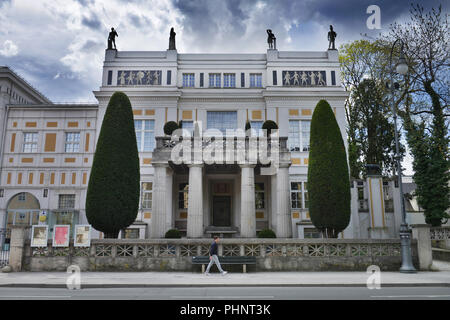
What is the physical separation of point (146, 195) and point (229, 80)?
1243cm

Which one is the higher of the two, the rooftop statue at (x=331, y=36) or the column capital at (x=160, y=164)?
the rooftop statue at (x=331, y=36)

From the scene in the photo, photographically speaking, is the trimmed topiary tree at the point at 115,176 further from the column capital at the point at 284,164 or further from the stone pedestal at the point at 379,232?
the stone pedestal at the point at 379,232

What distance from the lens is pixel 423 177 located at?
26.4 meters

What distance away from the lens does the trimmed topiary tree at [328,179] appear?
18.4 m

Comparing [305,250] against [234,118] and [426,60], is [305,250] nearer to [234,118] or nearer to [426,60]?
[234,118]

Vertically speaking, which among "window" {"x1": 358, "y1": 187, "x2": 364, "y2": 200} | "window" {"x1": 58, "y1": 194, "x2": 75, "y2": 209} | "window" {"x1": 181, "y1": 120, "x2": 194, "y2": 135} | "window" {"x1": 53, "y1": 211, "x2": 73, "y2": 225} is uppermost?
"window" {"x1": 181, "y1": 120, "x2": 194, "y2": 135}

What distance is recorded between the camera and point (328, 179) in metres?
18.6

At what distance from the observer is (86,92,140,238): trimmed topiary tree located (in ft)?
58.5

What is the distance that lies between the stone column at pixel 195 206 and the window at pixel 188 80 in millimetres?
12295

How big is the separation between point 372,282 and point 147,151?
68.4 ft

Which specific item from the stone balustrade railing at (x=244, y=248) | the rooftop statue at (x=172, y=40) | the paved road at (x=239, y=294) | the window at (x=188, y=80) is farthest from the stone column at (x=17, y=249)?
the rooftop statue at (x=172, y=40)

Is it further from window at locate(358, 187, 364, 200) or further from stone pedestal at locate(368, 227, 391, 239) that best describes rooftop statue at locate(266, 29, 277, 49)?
stone pedestal at locate(368, 227, 391, 239)

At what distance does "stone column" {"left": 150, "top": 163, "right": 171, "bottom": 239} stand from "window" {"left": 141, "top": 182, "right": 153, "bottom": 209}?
6933 millimetres

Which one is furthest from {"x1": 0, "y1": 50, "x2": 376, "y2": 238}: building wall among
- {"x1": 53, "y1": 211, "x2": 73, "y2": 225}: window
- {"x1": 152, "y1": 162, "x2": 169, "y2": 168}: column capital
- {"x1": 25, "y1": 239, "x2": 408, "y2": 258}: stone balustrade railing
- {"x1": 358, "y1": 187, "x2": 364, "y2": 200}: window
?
{"x1": 25, "y1": 239, "x2": 408, "y2": 258}: stone balustrade railing
